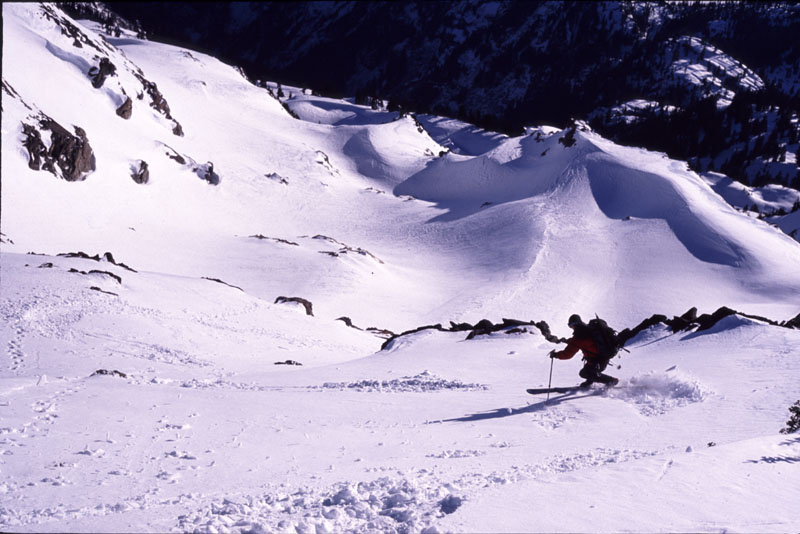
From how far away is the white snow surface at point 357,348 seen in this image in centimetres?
568

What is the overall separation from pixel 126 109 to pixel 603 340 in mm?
56607

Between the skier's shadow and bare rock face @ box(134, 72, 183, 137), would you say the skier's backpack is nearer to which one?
the skier's shadow

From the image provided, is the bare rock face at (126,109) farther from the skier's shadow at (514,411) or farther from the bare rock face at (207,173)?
the skier's shadow at (514,411)

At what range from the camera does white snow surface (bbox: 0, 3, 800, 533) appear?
5680mm

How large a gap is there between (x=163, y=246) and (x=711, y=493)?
39.7 metres

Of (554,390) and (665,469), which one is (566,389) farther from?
(665,469)

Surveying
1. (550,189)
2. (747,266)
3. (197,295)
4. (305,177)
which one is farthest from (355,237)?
(747,266)

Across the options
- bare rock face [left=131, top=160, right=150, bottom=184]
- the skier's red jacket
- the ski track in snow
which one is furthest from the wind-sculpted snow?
bare rock face [left=131, top=160, right=150, bottom=184]

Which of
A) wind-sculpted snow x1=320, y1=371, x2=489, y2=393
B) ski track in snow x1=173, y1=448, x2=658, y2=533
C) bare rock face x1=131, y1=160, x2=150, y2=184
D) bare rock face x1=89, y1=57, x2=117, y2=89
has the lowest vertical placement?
bare rock face x1=131, y1=160, x2=150, y2=184

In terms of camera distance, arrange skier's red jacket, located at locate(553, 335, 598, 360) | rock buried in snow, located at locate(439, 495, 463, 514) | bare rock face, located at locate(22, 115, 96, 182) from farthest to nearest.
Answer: bare rock face, located at locate(22, 115, 96, 182)
skier's red jacket, located at locate(553, 335, 598, 360)
rock buried in snow, located at locate(439, 495, 463, 514)

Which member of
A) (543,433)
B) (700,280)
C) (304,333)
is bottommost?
(304,333)

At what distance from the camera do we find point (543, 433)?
28.0ft

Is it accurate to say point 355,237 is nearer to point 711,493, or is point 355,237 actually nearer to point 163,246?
point 163,246

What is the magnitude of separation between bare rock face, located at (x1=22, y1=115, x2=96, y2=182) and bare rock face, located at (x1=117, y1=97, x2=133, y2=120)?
420 inches
